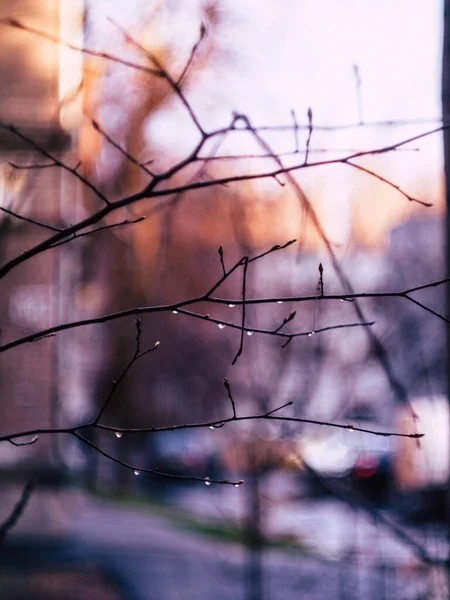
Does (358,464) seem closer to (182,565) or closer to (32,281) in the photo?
(182,565)

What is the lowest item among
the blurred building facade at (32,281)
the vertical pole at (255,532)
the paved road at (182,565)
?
the paved road at (182,565)

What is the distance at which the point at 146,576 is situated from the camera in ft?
38.5

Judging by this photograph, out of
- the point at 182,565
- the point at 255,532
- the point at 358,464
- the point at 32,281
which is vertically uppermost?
the point at 32,281

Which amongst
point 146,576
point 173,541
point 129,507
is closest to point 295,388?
point 146,576

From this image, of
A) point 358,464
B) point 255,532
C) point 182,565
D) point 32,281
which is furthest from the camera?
point 32,281

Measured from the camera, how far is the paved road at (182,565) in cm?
907

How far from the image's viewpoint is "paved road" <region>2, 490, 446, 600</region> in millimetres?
9070

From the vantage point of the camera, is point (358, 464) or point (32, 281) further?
point (32, 281)

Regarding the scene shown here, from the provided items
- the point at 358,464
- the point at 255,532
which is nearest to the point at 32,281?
the point at 255,532

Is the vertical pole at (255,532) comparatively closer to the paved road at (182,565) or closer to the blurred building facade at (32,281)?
the paved road at (182,565)

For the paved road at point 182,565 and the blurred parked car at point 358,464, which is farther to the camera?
the paved road at point 182,565

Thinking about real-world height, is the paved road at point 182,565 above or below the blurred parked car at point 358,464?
below

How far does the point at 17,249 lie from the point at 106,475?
1833 centimetres

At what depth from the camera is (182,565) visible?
12.5 m
